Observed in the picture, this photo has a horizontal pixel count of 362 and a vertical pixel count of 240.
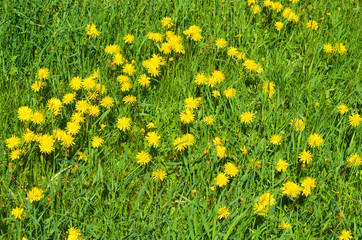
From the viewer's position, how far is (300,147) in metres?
2.60

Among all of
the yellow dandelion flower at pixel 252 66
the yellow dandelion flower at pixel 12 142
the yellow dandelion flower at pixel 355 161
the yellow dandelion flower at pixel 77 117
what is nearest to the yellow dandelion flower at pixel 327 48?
the yellow dandelion flower at pixel 252 66

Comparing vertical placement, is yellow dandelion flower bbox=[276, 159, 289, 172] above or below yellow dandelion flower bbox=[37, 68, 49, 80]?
below

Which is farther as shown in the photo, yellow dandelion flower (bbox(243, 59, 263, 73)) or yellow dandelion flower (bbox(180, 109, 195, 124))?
yellow dandelion flower (bbox(243, 59, 263, 73))

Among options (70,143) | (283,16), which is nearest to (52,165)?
(70,143)

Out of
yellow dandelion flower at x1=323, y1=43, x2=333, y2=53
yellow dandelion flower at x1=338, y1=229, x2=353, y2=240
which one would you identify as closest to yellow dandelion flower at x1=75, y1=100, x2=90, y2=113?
yellow dandelion flower at x1=338, y1=229, x2=353, y2=240

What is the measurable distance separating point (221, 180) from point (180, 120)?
0.55 m

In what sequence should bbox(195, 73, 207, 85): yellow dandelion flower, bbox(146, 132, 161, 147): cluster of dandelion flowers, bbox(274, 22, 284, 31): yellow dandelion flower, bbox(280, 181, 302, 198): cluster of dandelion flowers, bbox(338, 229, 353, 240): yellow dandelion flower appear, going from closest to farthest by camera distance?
bbox(338, 229, 353, 240): yellow dandelion flower, bbox(280, 181, 302, 198): cluster of dandelion flowers, bbox(146, 132, 161, 147): cluster of dandelion flowers, bbox(195, 73, 207, 85): yellow dandelion flower, bbox(274, 22, 284, 31): yellow dandelion flower

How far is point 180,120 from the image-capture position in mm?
2725

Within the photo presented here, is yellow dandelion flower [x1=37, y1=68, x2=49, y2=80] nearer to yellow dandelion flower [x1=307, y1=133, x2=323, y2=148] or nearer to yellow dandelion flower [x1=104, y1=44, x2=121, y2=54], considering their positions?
yellow dandelion flower [x1=104, y1=44, x2=121, y2=54]

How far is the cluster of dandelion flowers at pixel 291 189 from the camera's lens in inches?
92.6

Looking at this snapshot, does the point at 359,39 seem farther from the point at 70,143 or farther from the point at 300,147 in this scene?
the point at 70,143

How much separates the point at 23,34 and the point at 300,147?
88.1 inches

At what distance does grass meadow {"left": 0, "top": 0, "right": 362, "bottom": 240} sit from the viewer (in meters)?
2.25

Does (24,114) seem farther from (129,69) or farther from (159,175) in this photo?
(159,175)
